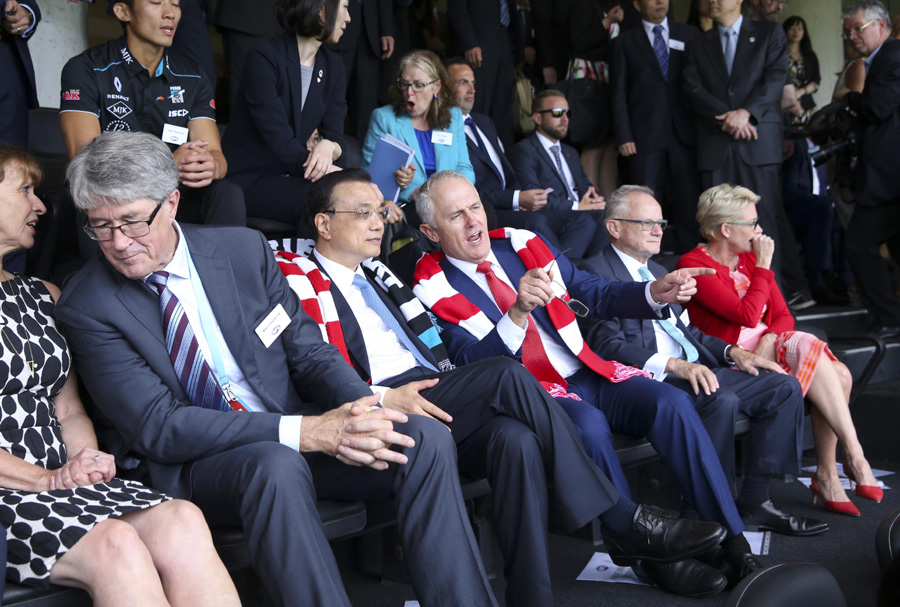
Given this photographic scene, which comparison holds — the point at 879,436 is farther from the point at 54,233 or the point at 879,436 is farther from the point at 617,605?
the point at 54,233

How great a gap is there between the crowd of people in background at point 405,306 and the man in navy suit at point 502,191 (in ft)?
0.06

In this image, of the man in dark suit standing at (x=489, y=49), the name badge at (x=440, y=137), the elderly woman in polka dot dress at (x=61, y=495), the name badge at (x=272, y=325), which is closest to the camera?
the elderly woman in polka dot dress at (x=61, y=495)

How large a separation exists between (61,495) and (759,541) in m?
2.46

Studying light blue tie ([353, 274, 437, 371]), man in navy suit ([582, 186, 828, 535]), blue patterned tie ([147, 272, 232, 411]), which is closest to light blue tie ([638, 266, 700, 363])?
man in navy suit ([582, 186, 828, 535])

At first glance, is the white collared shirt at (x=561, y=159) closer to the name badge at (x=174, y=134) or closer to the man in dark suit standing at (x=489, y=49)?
the man in dark suit standing at (x=489, y=49)

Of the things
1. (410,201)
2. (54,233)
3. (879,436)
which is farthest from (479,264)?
(879,436)

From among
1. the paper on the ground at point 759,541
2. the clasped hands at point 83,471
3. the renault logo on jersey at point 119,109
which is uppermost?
the renault logo on jersey at point 119,109

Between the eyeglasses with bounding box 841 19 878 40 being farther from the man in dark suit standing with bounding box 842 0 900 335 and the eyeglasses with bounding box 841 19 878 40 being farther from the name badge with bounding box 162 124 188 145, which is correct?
the name badge with bounding box 162 124 188 145

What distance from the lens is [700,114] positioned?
5293 millimetres

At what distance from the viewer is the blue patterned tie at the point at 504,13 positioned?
6.10 m

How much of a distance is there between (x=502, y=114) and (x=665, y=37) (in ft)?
3.92

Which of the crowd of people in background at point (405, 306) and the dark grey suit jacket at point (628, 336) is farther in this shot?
the dark grey suit jacket at point (628, 336)

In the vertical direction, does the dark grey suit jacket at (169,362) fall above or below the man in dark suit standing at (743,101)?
below

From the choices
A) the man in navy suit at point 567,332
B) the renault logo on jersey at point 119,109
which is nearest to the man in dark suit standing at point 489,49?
the man in navy suit at point 567,332
